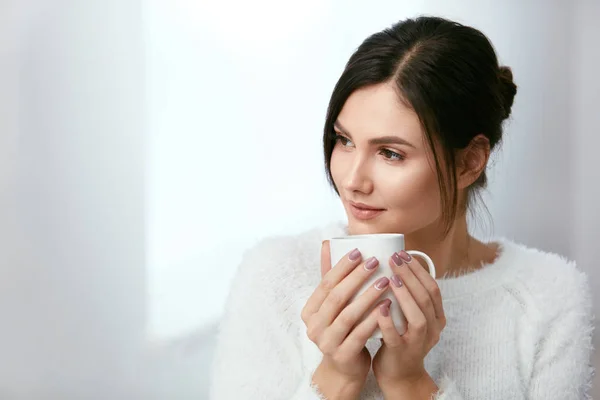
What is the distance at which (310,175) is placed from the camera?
202 cm

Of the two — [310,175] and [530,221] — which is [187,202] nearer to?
[310,175]

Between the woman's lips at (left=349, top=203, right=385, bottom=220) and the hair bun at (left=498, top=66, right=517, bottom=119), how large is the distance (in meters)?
0.40

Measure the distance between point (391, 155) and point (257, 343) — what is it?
1.46ft

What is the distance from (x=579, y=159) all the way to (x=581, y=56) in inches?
12.5

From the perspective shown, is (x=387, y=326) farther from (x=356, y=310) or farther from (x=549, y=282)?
(x=549, y=282)

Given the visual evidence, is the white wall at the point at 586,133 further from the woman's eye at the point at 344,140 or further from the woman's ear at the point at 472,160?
the woman's eye at the point at 344,140

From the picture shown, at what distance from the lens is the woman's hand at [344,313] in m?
1.00

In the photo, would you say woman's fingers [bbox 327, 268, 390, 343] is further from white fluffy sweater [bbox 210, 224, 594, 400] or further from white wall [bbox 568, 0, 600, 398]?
white wall [bbox 568, 0, 600, 398]

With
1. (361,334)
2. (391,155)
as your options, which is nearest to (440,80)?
(391,155)

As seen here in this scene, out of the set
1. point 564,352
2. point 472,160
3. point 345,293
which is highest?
point 472,160

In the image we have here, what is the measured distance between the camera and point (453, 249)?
1527mm

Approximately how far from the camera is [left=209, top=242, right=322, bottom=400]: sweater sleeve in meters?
1.28

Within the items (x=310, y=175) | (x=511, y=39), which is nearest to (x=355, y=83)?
(x=310, y=175)

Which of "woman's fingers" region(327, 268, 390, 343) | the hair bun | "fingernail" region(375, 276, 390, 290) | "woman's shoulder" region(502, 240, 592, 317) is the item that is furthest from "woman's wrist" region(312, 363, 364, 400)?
the hair bun
